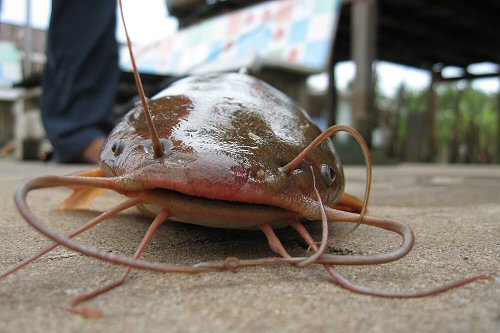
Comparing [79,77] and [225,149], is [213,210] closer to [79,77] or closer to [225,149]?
[225,149]

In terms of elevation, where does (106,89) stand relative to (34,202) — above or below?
above

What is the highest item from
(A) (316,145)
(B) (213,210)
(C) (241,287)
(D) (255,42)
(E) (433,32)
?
(E) (433,32)

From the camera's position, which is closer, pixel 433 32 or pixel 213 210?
pixel 213 210

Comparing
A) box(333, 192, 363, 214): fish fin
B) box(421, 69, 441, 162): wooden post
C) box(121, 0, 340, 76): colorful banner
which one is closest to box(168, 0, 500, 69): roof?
box(421, 69, 441, 162): wooden post

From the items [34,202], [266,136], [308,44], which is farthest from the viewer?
[308,44]

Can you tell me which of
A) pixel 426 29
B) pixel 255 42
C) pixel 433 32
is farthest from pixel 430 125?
pixel 255 42

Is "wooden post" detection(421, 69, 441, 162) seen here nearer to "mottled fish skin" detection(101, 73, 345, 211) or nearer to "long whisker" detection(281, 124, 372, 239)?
"mottled fish skin" detection(101, 73, 345, 211)

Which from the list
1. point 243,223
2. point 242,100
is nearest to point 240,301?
point 243,223

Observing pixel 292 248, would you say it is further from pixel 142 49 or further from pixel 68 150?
pixel 142 49
